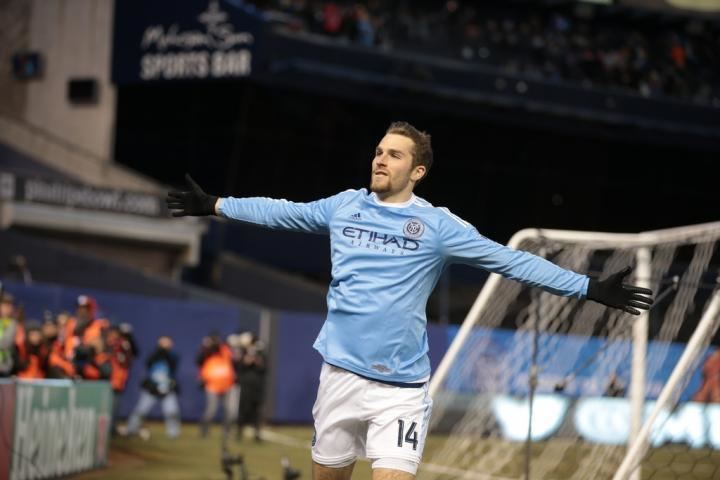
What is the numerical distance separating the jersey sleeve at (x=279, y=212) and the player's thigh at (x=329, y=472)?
Result: 115 centimetres


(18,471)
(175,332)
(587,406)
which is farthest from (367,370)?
(175,332)

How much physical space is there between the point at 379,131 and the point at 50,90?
925 cm

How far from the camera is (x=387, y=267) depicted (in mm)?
6020

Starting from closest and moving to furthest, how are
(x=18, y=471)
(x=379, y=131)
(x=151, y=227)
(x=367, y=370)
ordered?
(x=367, y=370) < (x=18, y=471) < (x=151, y=227) < (x=379, y=131)

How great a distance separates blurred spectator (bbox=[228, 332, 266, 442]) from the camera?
67.1 feet

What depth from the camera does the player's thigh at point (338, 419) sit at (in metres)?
5.98

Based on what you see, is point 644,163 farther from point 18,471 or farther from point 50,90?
point 18,471

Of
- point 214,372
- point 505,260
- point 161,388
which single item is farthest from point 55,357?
point 505,260

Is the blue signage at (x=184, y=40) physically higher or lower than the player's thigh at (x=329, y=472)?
higher

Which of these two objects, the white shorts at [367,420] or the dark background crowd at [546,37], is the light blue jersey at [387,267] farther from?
the dark background crowd at [546,37]

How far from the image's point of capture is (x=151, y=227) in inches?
1196

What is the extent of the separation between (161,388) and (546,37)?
20.9m

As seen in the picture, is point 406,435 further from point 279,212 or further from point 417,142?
point 417,142

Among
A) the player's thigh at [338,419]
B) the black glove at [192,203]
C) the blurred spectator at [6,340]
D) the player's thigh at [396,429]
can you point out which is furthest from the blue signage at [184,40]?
the player's thigh at [396,429]
